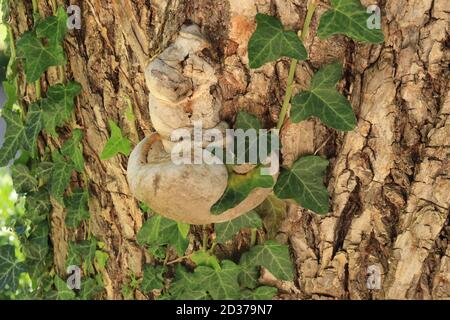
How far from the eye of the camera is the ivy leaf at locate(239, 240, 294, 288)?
1.16 m

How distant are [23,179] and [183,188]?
649 mm

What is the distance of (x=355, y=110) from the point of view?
1065 mm

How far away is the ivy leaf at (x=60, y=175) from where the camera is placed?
1.33 metres

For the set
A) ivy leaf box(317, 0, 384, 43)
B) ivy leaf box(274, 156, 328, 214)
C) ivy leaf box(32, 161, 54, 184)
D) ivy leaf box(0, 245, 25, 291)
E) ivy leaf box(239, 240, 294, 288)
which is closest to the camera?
ivy leaf box(317, 0, 384, 43)

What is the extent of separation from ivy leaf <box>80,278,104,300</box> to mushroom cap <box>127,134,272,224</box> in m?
0.48

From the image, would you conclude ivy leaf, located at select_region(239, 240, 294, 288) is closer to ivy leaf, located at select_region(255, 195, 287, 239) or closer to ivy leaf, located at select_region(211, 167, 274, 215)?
ivy leaf, located at select_region(255, 195, 287, 239)

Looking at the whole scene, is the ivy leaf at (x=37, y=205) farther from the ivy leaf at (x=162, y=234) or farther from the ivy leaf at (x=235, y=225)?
the ivy leaf at (x=235, y=225)

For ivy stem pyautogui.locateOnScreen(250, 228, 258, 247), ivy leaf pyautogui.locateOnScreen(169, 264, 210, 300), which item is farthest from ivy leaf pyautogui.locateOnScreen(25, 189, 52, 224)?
ivy stem pyautogui.locateOnScreen(250, 228, 258, 247)

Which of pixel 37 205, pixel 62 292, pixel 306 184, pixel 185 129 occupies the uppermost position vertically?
pixel 185 129

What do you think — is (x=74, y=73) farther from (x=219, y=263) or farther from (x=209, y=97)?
(x=219, y=263)

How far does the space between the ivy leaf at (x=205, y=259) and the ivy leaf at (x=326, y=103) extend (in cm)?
36

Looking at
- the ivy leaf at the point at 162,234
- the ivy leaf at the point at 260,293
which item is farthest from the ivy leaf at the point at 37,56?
the ivy leaf at the point at 260,293

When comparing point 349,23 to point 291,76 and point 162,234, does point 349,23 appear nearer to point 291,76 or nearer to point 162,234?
point 291,76

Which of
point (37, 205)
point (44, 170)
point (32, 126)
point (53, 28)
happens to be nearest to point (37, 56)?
point (53, 28)
